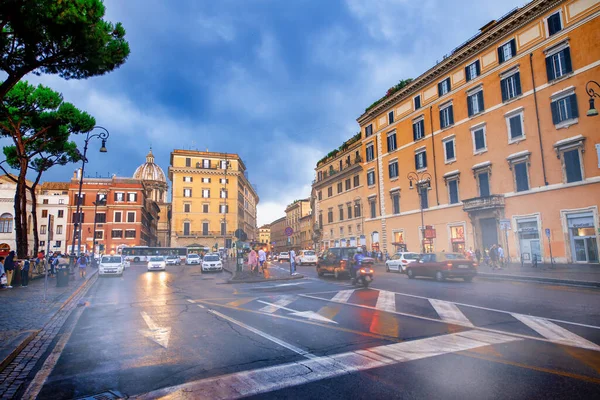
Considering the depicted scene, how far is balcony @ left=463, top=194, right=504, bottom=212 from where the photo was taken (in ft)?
94.5

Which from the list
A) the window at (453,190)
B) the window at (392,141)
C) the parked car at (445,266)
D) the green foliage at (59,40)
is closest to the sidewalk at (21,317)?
the green foliage at (59,40)

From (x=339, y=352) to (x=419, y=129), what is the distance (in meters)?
36.8

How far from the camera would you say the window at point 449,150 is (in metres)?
34.3

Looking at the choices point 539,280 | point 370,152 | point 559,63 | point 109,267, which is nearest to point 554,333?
point 539,280

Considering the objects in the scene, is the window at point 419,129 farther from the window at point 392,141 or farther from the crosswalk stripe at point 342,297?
the crosswalk stripe at point 342,297

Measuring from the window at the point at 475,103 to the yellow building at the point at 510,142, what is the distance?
0.13 meters

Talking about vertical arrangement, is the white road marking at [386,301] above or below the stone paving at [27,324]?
below

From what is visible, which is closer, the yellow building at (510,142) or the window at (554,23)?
the yellow building at (510,142)

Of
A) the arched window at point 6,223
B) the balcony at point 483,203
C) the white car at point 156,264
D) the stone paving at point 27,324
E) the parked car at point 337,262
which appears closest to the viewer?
the stone paving at point 27,324

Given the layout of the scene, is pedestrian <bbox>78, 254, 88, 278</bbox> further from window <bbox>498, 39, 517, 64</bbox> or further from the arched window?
the arched window

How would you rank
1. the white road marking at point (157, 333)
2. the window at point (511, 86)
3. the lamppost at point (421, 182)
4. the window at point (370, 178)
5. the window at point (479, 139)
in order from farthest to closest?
the window at point (370, 178) → the lamppost at point (421, 182) → the window at point (479, 139) → the window at point (511, 86) → the white road marking at point (157, 333)

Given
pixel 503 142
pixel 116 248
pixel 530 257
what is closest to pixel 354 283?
pixel 530 257

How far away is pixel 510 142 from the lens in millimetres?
28484

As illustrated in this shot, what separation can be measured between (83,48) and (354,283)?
14.6m
